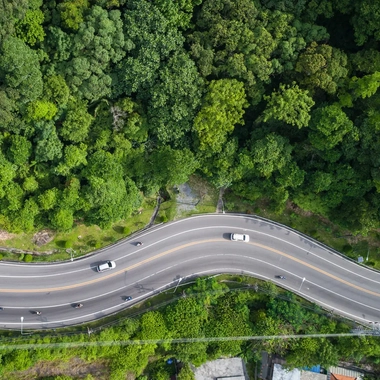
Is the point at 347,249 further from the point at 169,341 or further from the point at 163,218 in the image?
the point at 169,341

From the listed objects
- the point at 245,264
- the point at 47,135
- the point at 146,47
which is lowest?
the point at 245,264

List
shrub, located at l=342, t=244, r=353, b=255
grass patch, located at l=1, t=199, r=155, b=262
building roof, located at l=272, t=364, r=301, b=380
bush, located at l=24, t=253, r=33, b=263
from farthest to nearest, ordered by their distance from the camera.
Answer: shrub, located at l=342, t=244, r=353, b=255, building roof, located at l=272, t=364, r=301, b=380, grass patch, located at l=1, t=199, r=155, b=262, bush, located at l=24, t=253, r=33, b=263

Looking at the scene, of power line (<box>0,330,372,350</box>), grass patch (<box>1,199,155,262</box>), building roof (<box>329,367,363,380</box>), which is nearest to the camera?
power line (<box>0,330,372,350</box>)

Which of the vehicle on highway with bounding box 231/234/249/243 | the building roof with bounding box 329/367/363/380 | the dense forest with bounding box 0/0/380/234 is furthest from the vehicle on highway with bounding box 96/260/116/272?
the building roof with bounding box 329/367/363/380

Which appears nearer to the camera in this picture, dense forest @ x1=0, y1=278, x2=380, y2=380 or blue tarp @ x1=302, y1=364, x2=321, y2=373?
dense forest @ x1=0, y1=278, x2=380, y2=380

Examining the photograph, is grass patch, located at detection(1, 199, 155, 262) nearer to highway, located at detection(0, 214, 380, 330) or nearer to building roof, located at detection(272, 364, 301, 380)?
highway, located at detection(0, 214, 380, 330)

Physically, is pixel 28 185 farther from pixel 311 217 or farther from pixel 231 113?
pixel 311 217

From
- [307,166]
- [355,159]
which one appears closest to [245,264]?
[307,166]
